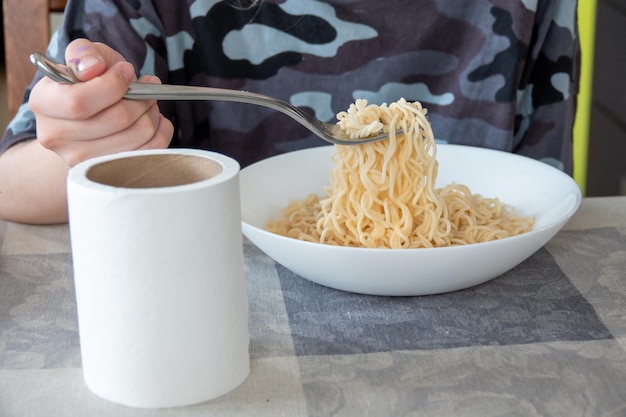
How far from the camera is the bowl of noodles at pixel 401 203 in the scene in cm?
82

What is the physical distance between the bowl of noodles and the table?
1.4 inches

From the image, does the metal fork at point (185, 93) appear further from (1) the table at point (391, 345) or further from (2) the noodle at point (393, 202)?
(1) the table at point (391, 345)

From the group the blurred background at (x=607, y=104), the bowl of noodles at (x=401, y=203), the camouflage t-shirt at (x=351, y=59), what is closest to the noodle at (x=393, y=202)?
the bowl of noodles at (x=401, y=203)

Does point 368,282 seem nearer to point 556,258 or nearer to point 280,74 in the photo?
point 556,258

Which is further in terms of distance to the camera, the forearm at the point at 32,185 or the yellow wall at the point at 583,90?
the yellow wall at the point at 583,90

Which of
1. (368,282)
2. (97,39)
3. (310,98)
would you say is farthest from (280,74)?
(368,282)

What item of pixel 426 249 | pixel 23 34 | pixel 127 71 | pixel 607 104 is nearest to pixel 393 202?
pixel 426 249

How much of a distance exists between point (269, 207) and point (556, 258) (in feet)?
1.14

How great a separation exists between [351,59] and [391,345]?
704mm

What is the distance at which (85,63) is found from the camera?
87cm

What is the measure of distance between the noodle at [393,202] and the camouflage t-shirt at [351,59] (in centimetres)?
36

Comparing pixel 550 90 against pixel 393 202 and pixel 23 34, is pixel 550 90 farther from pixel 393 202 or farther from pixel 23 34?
pixel 23 34

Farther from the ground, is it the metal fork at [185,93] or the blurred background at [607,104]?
the metal fork at [185,93]

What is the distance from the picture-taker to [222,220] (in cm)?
62
